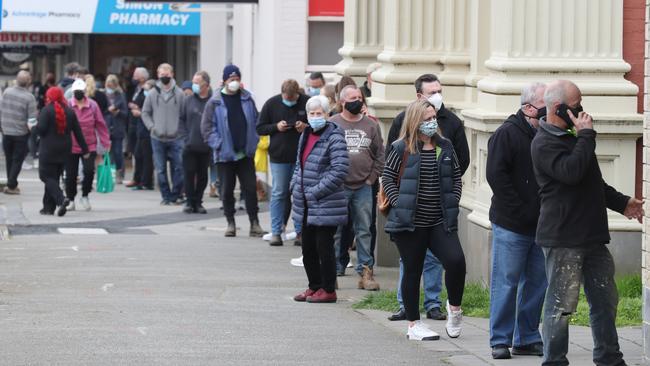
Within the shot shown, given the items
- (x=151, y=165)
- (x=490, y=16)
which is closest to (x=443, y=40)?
(x=490, y=16)

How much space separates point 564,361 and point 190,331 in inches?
118

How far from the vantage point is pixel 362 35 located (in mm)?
17875

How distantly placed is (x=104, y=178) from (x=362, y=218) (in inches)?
445

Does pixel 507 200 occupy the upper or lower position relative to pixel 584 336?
upper

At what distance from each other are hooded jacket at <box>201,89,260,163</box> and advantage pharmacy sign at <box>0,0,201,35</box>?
12.5 m

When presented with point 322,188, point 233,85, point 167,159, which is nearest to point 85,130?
point 167,159

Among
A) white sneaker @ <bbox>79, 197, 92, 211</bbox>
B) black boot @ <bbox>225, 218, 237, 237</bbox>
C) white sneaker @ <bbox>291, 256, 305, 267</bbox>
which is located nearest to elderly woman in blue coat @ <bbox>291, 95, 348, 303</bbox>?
white sneaker @ <bbox>291, 256, 305, 267</bbox>

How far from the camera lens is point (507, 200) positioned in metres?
9.48

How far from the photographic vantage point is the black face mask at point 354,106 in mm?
13312

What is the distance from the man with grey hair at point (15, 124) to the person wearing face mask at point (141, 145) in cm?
175

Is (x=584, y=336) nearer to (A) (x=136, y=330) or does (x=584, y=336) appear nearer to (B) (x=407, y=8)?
(A) (x=136, y=330)

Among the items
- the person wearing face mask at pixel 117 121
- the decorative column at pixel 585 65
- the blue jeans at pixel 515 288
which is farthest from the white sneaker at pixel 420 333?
the person wearing face mask at pixel 117 121

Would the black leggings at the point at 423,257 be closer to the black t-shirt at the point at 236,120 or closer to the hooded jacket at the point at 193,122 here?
the black t-shirt at the point at 236,120

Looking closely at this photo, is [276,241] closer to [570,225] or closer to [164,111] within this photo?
[164,111]
